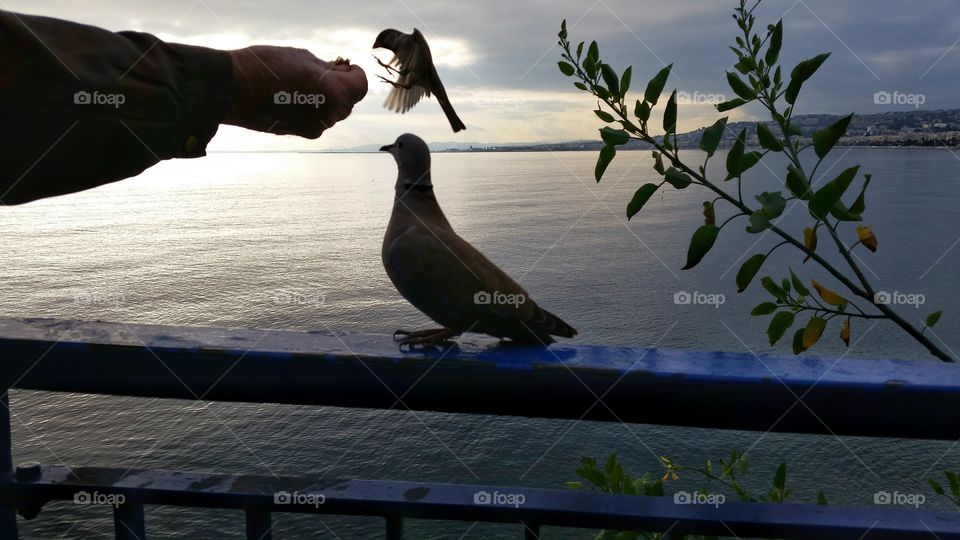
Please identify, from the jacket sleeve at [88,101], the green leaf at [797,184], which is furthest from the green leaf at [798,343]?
the jacket sleeve at [88,101]

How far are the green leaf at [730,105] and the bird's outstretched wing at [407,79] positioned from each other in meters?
0.99

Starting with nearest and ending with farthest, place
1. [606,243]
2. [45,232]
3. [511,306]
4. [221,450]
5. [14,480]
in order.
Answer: [14,480] → [511,306] → [221,450] → [45,232] → [606,243]

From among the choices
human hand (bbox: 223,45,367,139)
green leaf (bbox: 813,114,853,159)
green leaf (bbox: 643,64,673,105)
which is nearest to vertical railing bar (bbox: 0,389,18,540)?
human hand (bbox: 223,45,367,139)

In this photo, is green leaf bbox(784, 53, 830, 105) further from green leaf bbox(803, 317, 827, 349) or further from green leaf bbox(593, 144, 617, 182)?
green leaf bbox(803, 317, 827, 349)

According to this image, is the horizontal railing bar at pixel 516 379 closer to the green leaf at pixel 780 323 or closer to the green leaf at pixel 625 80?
the green leaf at pixel 780 323

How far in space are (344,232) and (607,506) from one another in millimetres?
41536

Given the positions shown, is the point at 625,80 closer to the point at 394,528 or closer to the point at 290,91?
the point at 290,91

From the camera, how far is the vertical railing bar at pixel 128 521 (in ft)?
5.63

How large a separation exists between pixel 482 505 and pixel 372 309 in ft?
83.1

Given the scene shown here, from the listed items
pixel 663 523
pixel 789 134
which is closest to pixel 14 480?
pixel 663 523

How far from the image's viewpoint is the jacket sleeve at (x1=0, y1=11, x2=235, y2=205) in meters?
1.44

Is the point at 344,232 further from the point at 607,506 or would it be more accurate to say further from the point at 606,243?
the point at 607,506

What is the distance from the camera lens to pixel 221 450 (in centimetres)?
1861

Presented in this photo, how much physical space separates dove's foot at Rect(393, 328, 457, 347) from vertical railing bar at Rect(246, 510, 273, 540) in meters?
0.55
